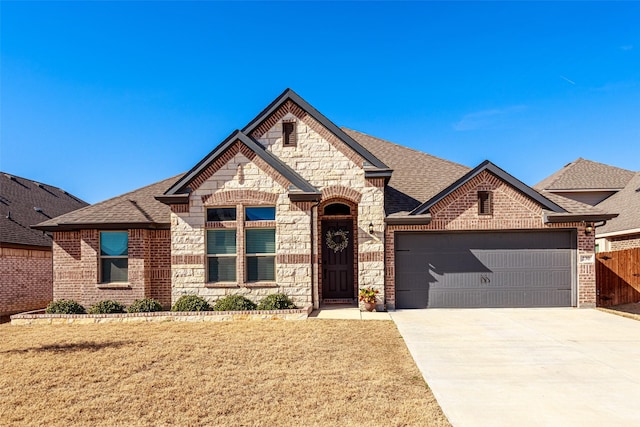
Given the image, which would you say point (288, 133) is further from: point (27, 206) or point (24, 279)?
point (27, 206)

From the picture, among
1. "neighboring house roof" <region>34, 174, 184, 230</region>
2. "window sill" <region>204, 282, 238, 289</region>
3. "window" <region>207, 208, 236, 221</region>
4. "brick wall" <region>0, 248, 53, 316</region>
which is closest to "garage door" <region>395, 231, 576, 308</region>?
"window sill" <region>204, 282, 238, 289</region>

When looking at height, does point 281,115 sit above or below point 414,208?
above

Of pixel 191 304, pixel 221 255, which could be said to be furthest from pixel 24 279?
pixel 221 255

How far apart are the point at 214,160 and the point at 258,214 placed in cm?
225

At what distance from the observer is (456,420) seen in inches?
181

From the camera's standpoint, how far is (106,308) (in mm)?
11828

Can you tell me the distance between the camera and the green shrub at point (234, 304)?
452 inches

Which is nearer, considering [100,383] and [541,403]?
[541,403]

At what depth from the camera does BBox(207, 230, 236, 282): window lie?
40.2 ft

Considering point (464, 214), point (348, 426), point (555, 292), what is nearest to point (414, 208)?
point (464, 214)

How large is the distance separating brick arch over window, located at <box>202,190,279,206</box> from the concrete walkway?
3.75 m

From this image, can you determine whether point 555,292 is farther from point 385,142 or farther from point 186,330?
point 186,330

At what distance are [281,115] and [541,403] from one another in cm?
1067

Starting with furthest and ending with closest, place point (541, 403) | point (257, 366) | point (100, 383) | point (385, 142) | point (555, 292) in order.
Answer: point (385, 142) → point (555, 292) → point (257, 366) → point (100, 383) → point (541, 403)
